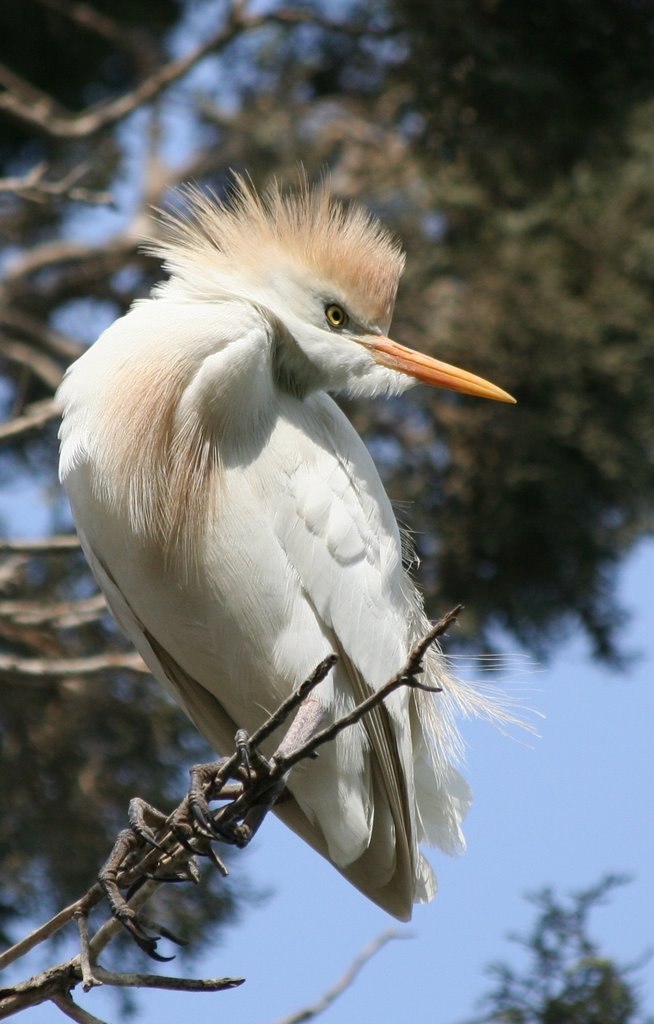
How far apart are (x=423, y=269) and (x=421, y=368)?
8.75ft

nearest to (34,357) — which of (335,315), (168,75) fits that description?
(168,75)

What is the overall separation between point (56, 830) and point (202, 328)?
7.79 feet

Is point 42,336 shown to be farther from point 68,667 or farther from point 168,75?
point 68,667

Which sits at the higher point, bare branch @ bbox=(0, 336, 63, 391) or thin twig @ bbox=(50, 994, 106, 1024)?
bare branch @ bbox=(0, 336, 63, 391)

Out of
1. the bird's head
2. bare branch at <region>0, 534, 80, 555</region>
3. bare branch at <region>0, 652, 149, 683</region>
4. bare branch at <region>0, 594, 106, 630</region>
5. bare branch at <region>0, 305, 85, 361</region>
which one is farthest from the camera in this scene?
bare branch at <region>0, 305, 85, 361</region>

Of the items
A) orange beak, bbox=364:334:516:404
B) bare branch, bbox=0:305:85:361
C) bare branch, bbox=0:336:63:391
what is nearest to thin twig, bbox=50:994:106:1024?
orange beak, bbox=364:334:516:404

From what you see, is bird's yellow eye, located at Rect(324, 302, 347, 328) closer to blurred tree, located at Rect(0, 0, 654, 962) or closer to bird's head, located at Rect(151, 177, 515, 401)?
bird's head, located at Rect(151, 177, 515, 401)

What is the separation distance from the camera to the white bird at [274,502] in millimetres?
2607

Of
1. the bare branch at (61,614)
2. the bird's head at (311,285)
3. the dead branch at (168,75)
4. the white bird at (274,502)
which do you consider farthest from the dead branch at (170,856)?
the dead branch at (168,75)

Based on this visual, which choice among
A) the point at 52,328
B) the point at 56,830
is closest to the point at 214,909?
the point at 56,830

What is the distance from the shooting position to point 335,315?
113 inches

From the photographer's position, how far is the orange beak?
9.37 feet

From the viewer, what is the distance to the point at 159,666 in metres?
2.86

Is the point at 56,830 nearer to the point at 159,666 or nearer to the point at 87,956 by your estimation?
the point at 159,666
